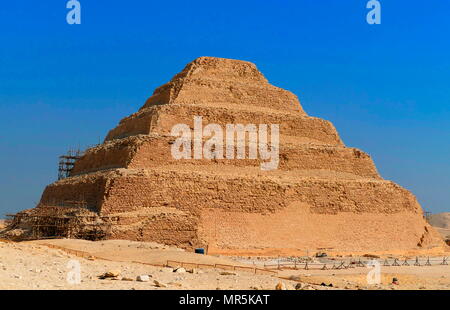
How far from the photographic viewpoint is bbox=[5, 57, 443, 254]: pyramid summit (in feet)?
110

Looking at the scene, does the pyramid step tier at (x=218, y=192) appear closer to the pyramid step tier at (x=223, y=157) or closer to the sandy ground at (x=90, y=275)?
the pyramid step tier at (x=223, y=157)

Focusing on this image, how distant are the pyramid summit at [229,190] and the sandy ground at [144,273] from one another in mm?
4394

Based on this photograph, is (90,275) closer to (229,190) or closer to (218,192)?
(218,192)

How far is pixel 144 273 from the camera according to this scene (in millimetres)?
19172

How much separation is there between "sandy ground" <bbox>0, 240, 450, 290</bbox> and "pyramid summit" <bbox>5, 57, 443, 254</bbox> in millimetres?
4394

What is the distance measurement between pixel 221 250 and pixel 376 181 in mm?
14620

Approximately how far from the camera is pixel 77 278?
53.1 feet

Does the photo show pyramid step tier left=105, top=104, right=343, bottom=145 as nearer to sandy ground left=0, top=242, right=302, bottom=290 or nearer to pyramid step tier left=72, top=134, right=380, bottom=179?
pyramid step tier left=72, top=134, right=380, bottom=179

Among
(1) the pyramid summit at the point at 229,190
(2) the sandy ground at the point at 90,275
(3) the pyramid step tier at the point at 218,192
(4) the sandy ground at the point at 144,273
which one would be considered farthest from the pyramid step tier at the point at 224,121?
(2) the sandy ground at the point at 90,275

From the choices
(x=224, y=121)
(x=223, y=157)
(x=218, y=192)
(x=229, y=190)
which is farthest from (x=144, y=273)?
(x=224, y=121)

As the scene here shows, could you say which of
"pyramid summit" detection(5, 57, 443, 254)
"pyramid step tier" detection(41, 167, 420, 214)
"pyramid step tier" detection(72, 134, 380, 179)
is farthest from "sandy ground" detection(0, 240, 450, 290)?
"pyramid step tier" detection(72, 134, 380, 179)

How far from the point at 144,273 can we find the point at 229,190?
1749 cm

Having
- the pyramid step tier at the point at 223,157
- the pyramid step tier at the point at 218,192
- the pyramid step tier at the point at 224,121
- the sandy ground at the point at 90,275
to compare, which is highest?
the pyramid step tier at the point at 224,121

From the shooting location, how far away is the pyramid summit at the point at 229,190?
110ft
